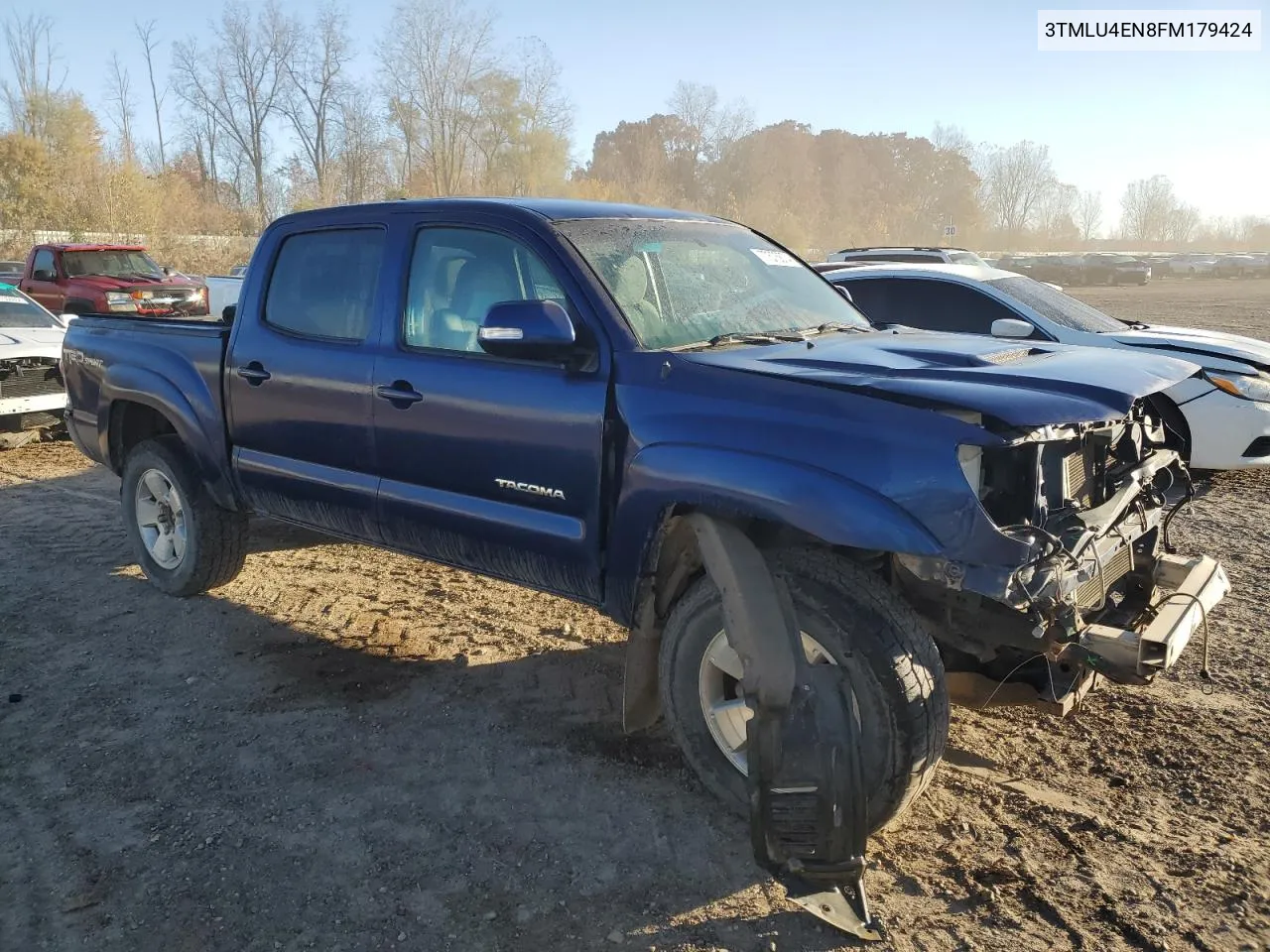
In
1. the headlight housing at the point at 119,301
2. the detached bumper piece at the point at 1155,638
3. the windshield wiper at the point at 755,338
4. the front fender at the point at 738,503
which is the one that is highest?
the headlight housing at the point at 119,301

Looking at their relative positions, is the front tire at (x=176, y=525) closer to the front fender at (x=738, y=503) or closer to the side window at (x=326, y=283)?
the side window at (x=326, y=283)

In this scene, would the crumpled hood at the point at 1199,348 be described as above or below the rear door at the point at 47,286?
below

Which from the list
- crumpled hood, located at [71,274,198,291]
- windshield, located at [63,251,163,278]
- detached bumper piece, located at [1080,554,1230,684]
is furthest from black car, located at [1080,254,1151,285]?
detached bumper piece, located at [1080,554,1230,684]

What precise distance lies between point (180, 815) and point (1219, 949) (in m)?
3.12

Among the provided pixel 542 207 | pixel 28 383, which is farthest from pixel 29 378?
pixel 542 207

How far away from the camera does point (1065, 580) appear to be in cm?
271

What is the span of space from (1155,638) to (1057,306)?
5.57 metres

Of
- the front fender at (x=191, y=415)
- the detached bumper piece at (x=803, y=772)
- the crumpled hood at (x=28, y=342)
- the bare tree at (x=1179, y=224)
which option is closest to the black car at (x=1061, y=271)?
the crumpled hood at (x=28, y=342)

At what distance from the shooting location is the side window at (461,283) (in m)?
3.67

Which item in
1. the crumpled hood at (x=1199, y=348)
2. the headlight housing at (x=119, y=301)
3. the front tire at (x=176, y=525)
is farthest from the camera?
the headlight housing at (x=119, y=301)

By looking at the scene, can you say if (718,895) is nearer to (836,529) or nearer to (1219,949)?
(836,529)

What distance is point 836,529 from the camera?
264 centimetres

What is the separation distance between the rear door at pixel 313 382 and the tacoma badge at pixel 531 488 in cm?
77

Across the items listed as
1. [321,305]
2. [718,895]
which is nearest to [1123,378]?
[718,895]
